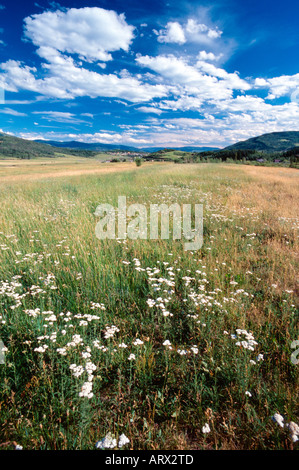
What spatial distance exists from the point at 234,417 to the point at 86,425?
1339mm

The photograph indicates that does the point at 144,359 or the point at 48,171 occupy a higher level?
the point at 48,171

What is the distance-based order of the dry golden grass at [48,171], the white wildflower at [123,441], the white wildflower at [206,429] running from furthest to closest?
1. the dry golden grass at [48,171]
2. the white wildflower at [206,429]
3. the white wildflower at [123,441]

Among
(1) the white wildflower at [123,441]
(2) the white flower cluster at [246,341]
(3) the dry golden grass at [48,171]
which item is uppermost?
(3) the dry golden grass at [48,171]

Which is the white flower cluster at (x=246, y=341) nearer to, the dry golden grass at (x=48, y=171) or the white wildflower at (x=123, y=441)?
the white wildflower at (x=123, y=441)

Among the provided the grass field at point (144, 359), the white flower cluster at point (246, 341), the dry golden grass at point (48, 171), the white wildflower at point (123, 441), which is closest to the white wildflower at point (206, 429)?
the grass field at point (144, 359)

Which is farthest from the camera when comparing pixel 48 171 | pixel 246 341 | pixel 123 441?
pixel 48 171

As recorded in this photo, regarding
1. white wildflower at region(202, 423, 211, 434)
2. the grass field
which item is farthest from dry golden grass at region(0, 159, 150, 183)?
white wildflower at region(202, 423, 211, 434)

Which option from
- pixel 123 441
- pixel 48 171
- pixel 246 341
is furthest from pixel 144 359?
pixel 48 171

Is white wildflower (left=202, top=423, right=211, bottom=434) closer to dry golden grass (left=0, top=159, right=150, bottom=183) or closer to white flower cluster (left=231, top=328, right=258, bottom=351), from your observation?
white flower cluster (left=231, top=328, right=258, bottom=351)

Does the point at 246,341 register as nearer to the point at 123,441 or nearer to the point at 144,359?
the point at 144,359

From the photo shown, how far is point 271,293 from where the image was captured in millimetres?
3580

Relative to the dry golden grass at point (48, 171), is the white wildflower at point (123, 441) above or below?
below

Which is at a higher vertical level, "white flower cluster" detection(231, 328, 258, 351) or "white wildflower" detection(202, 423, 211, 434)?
"white flower cluster" detection(231, 328, 258, 351)

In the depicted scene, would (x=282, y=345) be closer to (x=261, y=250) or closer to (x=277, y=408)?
(x=277, y=408)
